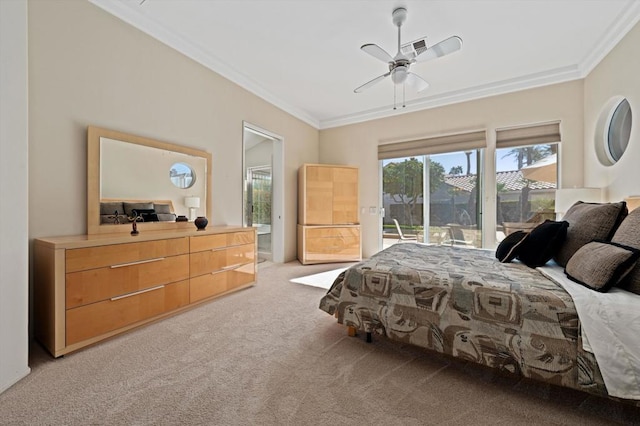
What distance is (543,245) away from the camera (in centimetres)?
199

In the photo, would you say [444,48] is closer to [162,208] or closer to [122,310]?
[162,208]

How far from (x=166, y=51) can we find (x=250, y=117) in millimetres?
1320

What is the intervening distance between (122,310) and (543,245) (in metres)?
3.27

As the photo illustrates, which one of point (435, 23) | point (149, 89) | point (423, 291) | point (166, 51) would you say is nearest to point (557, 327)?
point (423, 291)

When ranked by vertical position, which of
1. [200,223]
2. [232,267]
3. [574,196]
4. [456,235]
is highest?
[574,196]

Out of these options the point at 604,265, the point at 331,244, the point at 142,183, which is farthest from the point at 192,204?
the point at 604,265

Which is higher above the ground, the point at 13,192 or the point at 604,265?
the point at 13,192

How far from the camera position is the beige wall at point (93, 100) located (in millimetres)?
2016

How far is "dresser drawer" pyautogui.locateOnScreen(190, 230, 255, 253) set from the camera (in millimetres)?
2652

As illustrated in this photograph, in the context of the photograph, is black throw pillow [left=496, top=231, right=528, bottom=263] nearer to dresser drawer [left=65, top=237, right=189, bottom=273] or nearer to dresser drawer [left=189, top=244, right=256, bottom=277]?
dresser drawer [left=189, top=244, right=256, bottom=277]

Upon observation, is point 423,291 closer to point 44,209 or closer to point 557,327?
point 557,327

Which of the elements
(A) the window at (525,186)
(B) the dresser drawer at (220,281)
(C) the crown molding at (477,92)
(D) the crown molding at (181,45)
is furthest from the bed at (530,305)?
(D) the crown molding at (181,45)

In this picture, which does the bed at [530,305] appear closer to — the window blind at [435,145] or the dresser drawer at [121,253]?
the dresser drawer at [121,253]

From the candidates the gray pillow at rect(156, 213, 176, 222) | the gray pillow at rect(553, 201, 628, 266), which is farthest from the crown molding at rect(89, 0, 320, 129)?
the gray pillow at rect(553, 201, 628, 266)
